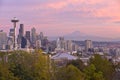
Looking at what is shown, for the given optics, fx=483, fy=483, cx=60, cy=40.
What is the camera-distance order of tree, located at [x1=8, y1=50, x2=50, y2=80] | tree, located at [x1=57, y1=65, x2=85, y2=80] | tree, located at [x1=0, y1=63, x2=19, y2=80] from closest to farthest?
1. tree, located at [x1=0, y1=63, x2=19, y2=80]
2. tree, located at [x1=57, y1=65, x2=85, y2=80]
3. tree, located at [x1=8, y1=50, x2=50, y2=80]

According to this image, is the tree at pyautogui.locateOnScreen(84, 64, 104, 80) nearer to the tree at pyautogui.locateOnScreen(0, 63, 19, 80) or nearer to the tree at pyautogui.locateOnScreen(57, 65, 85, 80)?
the tree at pyautogui.locateOnScreen(57, 65, 85, 80)

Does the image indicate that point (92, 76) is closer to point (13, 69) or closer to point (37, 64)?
point (37, 64)

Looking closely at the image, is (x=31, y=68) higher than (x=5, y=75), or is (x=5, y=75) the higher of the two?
(x=31, y=68)

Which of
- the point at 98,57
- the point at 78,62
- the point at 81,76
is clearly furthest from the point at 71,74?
the point at 78,62

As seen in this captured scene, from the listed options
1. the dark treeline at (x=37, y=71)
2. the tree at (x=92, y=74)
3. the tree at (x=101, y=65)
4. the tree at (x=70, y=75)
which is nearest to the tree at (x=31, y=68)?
the dark treeline at (x=37, y=71)

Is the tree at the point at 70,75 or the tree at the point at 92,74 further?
the tree at the point at 92,74

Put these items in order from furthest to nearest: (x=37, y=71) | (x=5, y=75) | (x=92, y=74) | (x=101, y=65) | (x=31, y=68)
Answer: (x=101, y=65)
(x=92, y=74)
(x=31, y=68)
(x=37, y=71)
(x=5, y=75)

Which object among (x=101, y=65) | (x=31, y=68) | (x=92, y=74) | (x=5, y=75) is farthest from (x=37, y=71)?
Result: (x=101, y=65)

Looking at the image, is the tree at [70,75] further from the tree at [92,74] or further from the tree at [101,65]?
the tree at [101,65]

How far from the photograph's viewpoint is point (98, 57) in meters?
50.2

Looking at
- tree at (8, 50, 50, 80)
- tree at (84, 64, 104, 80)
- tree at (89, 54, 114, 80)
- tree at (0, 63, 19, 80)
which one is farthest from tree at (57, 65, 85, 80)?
tree at (89, 54, 114, 80)

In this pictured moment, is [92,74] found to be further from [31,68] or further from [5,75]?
[5,75]

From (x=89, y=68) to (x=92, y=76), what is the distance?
801 mm

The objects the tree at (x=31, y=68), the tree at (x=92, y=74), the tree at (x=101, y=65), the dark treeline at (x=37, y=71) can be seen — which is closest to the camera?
the dark treeline at (x=37, y=71)
